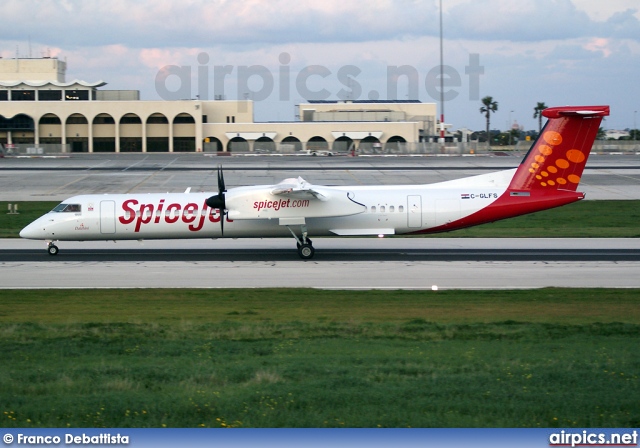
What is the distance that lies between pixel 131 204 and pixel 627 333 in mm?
19524

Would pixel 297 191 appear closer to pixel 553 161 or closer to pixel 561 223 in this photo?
Result: pixel 553 161

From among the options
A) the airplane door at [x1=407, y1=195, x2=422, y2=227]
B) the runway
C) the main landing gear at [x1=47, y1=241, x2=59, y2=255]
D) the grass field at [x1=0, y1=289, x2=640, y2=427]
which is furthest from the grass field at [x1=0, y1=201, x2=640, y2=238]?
the grass field at [x1=0, y1=289, x2=640, y2=427]

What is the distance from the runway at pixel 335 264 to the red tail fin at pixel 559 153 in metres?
2.84

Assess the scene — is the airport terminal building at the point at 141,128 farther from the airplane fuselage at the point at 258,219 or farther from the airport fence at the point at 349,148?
the airplane fuselage at the point at 258,219

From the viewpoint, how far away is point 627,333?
15.5 m

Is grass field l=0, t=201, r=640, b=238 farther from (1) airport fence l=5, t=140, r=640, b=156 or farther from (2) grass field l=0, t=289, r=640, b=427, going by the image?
(1) airport fence l=5, t=140, r=640, b=156

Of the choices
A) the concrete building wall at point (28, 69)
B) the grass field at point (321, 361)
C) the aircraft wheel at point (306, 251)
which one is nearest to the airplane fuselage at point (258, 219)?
the aircraft wheel at point (306, 251)

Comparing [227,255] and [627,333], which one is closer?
[627,333]

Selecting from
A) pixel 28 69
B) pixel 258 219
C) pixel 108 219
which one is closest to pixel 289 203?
pixel 258 219

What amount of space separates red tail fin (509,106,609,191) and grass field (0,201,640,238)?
265 inches

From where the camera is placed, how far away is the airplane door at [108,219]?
29172 mm

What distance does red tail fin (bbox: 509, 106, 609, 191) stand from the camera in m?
28.5

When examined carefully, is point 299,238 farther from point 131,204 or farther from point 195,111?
point 195,111

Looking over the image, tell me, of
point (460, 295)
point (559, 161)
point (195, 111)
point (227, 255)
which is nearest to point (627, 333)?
point (460, 295)
